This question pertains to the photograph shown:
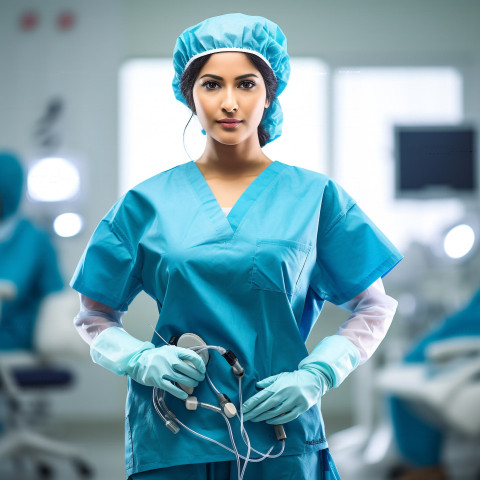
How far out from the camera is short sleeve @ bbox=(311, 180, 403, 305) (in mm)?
994

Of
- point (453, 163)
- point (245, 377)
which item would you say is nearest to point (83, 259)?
point (245, 377)

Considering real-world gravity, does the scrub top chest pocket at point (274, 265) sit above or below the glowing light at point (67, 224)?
above

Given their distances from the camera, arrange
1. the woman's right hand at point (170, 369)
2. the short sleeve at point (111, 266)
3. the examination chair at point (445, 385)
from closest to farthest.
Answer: the woman's right hand at point (170, 369) < the short sleeve at point (111, 266) < the examination chair at point (445, 385)

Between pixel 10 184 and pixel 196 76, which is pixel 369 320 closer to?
pixel 196 76

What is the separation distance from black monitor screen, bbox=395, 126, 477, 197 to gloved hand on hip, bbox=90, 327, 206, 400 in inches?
106

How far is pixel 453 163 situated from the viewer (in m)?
3.34

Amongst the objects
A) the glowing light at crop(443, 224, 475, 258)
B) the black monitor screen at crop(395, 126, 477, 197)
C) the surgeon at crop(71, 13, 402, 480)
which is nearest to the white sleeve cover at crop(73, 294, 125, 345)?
the surgeon at crop(71, 13, 402, 480)

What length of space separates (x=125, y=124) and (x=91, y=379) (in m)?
1.54

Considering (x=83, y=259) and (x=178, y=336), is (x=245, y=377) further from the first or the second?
(x=83, y=259)

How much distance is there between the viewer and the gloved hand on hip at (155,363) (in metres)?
0.88

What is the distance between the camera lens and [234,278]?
92 cm

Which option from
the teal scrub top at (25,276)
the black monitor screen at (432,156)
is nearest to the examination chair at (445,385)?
the black monitor screen at (432,156)

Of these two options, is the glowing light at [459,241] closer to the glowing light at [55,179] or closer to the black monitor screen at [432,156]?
Result: the black monitor screen at [432,156]

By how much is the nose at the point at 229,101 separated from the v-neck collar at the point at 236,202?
0.12 m
